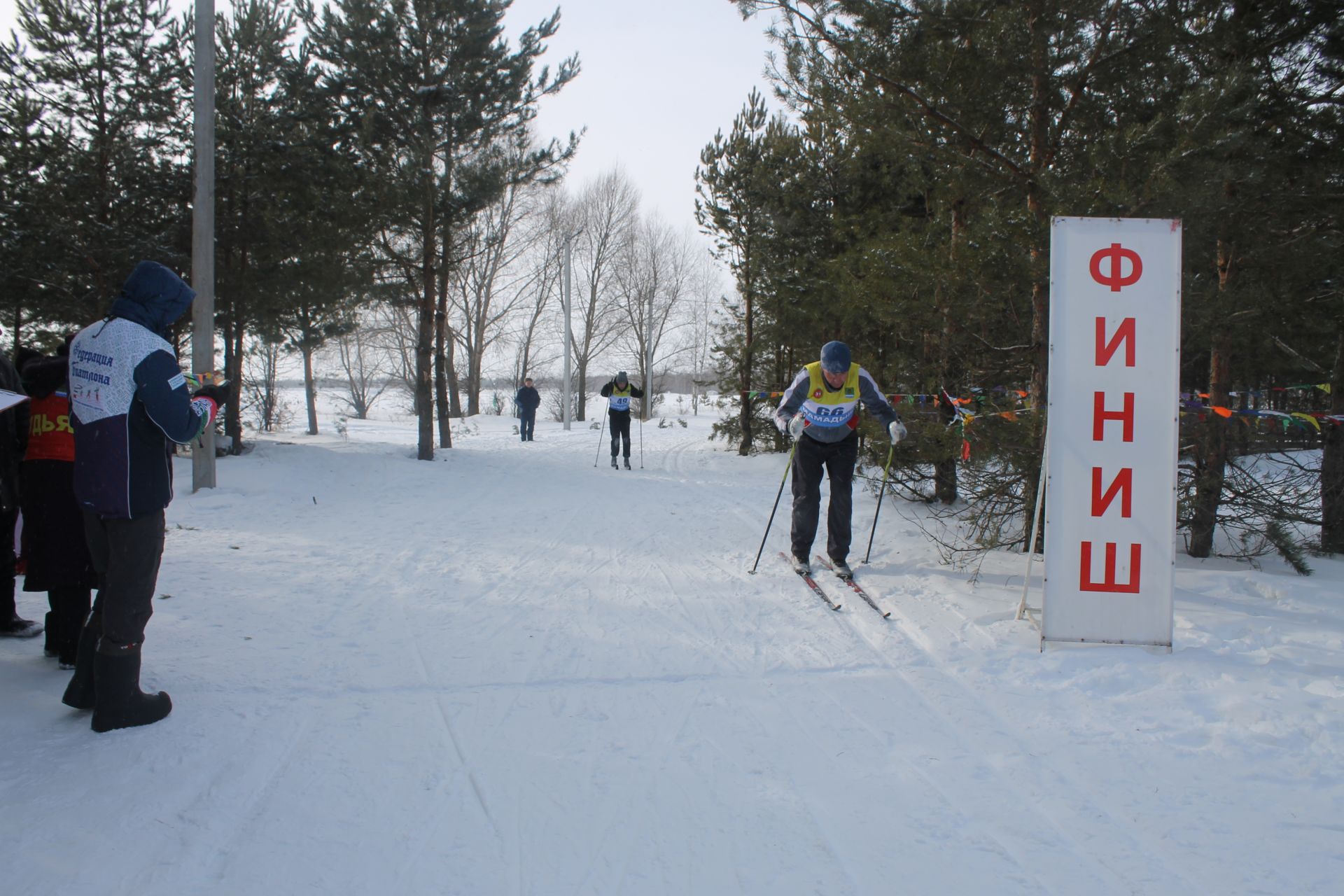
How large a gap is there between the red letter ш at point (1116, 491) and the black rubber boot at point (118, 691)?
5.01 meters

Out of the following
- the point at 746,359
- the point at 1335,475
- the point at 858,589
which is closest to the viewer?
the point at 858,589

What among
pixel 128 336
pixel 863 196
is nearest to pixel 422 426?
pixel 863 196

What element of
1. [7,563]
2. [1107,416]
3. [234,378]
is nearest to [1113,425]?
[1107,416]

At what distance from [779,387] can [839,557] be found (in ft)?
36.9

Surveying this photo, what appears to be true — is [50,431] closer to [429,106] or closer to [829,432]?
[829,432]

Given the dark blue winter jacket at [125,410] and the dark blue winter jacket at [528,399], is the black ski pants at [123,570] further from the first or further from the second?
the dark blue winter jacket at [528,399]

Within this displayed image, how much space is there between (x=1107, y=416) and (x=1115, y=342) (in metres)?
0.43

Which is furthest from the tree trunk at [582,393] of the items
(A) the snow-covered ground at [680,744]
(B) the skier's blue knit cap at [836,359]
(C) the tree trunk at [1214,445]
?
(C) the tree trunk at [1214,445]

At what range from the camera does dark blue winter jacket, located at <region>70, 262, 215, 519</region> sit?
3189mm

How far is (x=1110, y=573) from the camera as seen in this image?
445 cm

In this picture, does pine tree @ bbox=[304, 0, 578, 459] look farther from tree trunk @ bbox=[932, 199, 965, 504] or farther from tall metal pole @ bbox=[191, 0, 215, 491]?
tree trunk @ bbox=[932, 199, 965, 504]

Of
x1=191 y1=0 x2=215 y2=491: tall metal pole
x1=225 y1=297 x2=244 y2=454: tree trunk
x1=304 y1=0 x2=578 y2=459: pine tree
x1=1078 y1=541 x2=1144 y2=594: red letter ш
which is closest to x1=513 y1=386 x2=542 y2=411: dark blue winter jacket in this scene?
x1=304 y1=0 x2=578 y2=459: pine tree

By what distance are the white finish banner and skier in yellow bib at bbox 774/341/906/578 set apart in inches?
73.6

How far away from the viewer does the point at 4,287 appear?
427 inches
